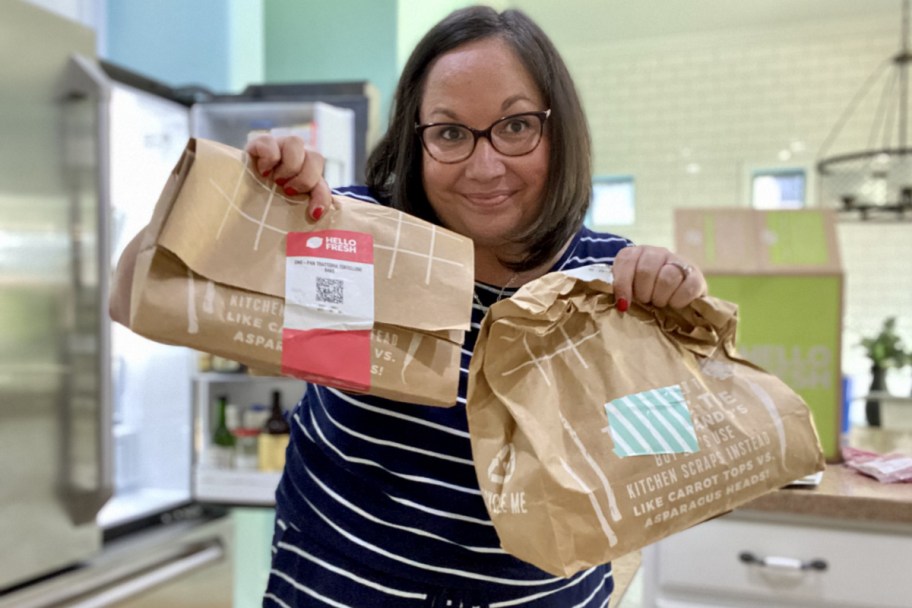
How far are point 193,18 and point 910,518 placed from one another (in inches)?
85.5

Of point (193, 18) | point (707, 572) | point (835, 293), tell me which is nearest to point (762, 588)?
point (707, 572)

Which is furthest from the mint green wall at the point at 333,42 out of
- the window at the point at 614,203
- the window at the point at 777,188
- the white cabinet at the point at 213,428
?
the window at the point at 777,188

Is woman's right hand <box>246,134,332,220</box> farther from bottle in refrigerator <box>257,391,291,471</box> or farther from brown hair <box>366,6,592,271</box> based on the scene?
bottle in refrigerator <box>257,391,291,471</box>

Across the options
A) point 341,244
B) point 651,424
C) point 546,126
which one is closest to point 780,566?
point 651,424

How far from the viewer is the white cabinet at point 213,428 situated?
2035mm

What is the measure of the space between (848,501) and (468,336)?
756 millimetres

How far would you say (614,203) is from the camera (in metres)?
4.73

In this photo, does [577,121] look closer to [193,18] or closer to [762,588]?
[762,588]

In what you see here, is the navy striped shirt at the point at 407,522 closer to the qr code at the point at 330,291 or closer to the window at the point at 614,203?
the qr code at the point at 330,291

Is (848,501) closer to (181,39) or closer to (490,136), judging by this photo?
(490,136)

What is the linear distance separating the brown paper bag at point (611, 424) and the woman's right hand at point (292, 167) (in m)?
0.20

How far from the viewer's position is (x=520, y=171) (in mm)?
798

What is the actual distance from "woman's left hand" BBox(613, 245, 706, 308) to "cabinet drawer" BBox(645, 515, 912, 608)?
678 millimetres

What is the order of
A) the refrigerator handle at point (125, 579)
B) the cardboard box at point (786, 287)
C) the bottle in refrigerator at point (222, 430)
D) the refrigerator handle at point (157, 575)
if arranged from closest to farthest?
the cardboard box at point (786, 287) → the refrigerator handle at point (125, 579) → the refrigerator handle at point (157, 575) → the bottle in refrigerator at point (222, 430)
